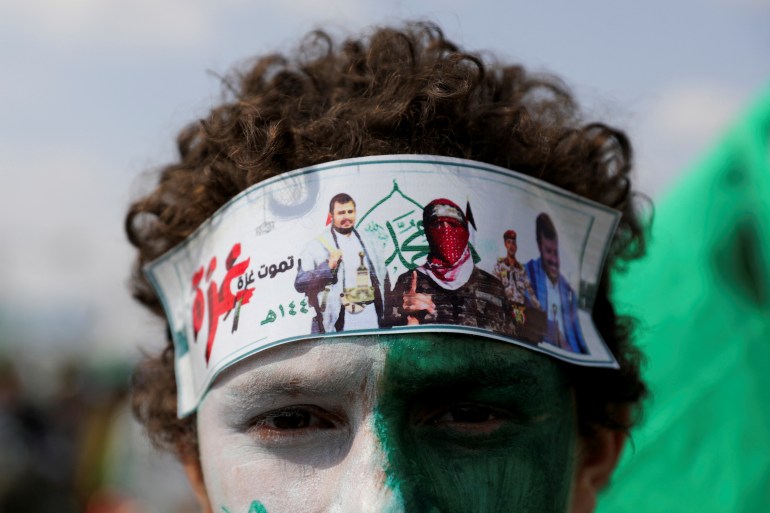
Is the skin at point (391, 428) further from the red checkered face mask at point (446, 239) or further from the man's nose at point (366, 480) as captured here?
the red checkered face mask at point (446, 239)

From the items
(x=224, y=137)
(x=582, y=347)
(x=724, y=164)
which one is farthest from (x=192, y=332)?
(x=724, y=164)

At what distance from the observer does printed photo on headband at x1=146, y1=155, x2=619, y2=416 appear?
73.7 inches

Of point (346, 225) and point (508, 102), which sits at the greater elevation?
point (508, 102)

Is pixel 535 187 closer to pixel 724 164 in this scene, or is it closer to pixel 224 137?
pixel 224 137

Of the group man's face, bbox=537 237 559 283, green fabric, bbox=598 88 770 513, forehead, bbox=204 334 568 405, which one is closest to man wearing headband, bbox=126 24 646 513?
forehead, bbox=204 334 568 405

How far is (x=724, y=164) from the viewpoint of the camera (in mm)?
3668

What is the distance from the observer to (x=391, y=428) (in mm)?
1813

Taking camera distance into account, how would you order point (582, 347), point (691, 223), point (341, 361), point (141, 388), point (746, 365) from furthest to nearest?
1. point (691, 223)
2. point (746, 365)
3. point (141, 388)
4. point (582, 347)
5. point (341, 361)

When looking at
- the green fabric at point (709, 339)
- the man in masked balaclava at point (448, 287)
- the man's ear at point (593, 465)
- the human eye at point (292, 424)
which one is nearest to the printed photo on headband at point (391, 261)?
the man in masked balaclava at point (448, 287)

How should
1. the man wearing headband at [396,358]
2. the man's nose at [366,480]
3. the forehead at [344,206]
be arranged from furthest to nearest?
the forehead at [344,206], the man wearing headband at [396,358], the man's nose at [366,480]

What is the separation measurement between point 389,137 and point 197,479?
1.10 m

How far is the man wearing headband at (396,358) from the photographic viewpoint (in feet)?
6.00

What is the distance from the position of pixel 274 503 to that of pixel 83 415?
831 cm

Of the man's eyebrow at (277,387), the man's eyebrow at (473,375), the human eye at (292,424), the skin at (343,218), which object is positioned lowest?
the human eye at (292,424)
